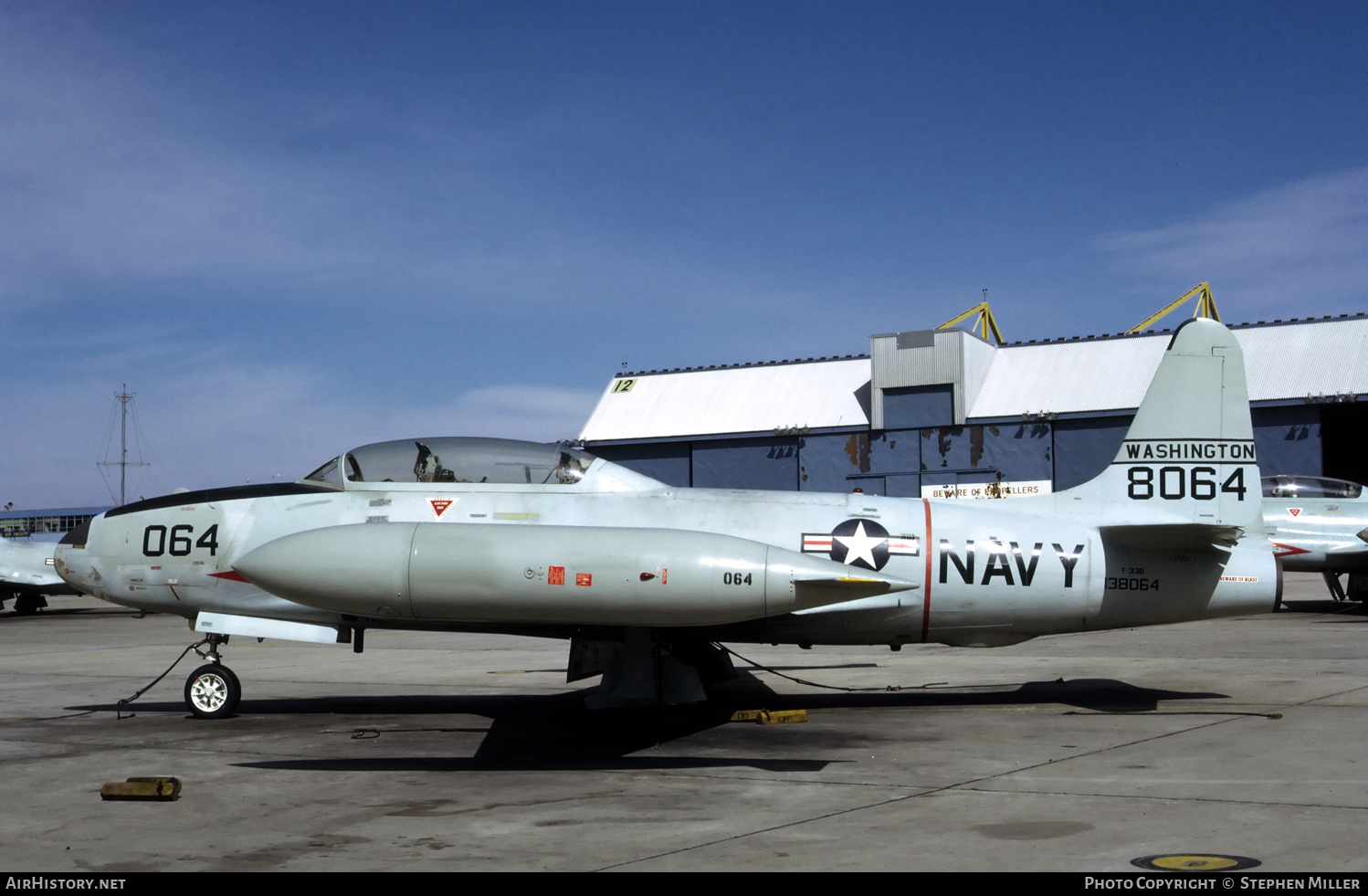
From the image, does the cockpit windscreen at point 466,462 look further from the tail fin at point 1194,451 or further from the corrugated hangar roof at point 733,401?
the corrugated hangar roof at point 733,401

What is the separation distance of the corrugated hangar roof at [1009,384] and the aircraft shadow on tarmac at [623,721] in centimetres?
3318

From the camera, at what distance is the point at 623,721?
10789 millimetres

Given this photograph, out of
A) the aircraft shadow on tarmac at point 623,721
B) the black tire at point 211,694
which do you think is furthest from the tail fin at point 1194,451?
the black tire at point 211,694

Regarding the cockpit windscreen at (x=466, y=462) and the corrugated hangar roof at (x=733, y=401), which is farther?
the corrugated hangar roof at (x=733, y=401)

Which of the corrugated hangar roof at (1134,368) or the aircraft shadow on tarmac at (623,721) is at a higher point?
the corrugated hangar roof at (1134,368)

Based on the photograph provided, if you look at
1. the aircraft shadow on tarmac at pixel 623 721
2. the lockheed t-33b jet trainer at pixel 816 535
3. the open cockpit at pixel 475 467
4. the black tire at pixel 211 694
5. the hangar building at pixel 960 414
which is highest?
the hangar building at pixel 960 414

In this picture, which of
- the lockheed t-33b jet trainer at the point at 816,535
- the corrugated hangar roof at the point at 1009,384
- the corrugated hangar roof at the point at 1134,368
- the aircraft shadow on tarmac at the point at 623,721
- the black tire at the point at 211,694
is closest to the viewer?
the aircraft shadow on tarmac at the point at 623,721

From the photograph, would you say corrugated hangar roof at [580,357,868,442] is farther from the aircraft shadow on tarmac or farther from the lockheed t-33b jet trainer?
the lockheed t-33b jet trainer

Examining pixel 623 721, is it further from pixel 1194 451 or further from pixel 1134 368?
pixel 1134 368

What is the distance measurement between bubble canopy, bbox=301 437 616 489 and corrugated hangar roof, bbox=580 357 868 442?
1464 inches

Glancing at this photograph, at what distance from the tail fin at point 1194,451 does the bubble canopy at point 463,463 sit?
5108mm

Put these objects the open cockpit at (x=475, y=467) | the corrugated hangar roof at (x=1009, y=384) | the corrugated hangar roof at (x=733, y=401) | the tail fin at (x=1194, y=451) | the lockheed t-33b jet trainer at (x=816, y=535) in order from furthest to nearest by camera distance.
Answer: the corrugated hangar roof at (x=733, y=401), the corrugated hangar roof at (x=1009, y=384), the tail fin at (x=1194, y=451), the open cockpit at (x=475, y=467), the lockheed t-33b jet trainer at (x=816, y=535)

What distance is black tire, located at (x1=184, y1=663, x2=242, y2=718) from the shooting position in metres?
11.4

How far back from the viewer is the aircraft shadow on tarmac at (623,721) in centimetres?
888
